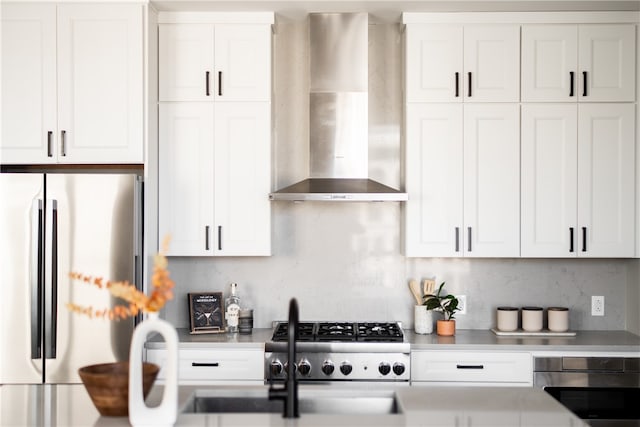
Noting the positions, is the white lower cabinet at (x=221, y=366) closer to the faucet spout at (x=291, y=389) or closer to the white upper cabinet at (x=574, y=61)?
the faucet spout at (x=291, y=389)

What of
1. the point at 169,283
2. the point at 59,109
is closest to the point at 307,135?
the point at 59,109

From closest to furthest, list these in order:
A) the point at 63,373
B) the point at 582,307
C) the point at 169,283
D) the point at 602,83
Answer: the point at 169,283 → the point at 63,373 → the point at 602,83 → the point at 582,307

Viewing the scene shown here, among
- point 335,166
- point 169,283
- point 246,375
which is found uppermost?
point 335,166

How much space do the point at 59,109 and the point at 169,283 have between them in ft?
6.77

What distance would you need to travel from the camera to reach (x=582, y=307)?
4141 millimetres

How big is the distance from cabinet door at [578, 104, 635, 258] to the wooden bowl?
2591 millimetres

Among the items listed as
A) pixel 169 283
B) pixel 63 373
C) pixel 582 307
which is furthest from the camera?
pixel 582 307

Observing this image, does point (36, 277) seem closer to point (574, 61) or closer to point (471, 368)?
point (471, 368)

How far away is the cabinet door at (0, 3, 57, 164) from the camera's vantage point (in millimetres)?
3689

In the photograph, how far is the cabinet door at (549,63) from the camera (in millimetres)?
3850

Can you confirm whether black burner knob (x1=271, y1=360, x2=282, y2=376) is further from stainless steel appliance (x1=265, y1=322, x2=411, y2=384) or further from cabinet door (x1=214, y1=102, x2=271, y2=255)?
cabinet door (x1=214, y1=102, x2=271, y2=255)

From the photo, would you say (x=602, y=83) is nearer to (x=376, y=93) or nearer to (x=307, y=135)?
(x=376, y=93)

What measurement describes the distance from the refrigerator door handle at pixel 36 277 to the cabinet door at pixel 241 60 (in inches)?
44.8

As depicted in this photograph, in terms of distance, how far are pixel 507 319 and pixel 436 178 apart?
2.97ft
